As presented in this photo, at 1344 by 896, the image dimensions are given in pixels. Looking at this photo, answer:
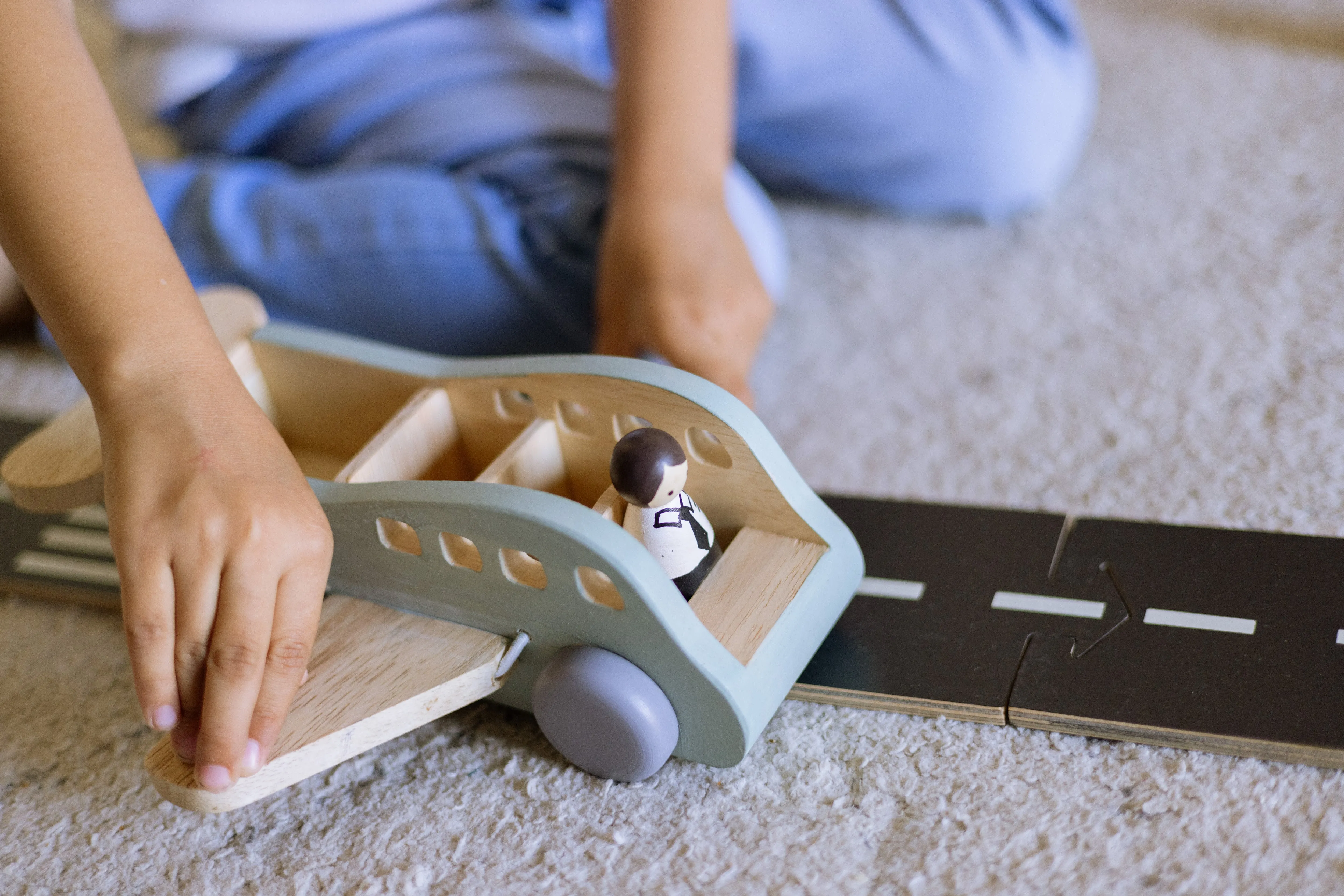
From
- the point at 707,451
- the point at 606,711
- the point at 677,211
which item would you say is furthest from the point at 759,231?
the point at 606,711

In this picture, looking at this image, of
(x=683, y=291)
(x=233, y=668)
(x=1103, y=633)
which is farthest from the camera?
(x=683, y=291)

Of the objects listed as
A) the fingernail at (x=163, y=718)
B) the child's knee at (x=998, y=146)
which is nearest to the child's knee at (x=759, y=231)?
the child's knee at (x=998, y=146)

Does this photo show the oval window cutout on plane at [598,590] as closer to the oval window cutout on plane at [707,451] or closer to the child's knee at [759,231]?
the oval window cutout on plane at [707,451]

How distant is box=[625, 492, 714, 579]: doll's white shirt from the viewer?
49 cm

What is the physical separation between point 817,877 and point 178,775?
261 mm

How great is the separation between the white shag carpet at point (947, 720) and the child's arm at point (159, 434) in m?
0.11

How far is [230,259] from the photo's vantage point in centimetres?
80

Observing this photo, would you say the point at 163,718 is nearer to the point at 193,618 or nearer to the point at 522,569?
the point at 193,618

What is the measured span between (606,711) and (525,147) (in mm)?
513

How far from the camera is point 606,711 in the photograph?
47cm

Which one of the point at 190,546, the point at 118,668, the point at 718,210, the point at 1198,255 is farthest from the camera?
the point at 1198,255

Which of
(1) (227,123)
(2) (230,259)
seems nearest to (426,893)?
(2) (230,259)

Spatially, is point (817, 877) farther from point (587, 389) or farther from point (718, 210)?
point (718, 210)

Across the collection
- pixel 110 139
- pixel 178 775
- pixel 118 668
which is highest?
pixel 110 139
